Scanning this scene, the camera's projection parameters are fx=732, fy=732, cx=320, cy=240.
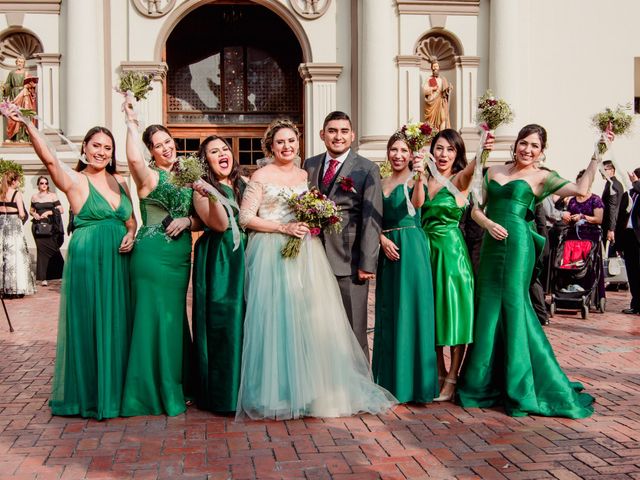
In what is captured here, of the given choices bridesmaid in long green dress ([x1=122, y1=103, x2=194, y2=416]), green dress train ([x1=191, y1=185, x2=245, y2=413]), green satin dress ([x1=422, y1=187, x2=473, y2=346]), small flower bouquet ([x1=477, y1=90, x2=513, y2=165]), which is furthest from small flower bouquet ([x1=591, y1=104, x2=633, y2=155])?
bridesmaid in long green dress ([x1=122, y1=103, x2=194, y2=416])

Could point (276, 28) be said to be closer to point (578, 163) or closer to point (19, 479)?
point (578, 163)

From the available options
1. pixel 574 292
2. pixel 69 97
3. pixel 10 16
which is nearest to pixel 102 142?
pixel 574 292

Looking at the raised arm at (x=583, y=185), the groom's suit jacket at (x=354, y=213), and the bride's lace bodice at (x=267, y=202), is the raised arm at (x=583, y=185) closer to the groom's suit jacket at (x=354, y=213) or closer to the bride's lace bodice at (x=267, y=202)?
the groom's suit jacket at (x=354, y=213)

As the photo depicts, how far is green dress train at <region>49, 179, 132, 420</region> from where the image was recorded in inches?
222

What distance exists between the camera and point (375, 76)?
16.6 meters

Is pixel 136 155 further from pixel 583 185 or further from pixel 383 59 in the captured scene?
pixel 383 59

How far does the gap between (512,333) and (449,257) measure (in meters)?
0.79

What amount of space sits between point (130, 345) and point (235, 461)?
1543 mm

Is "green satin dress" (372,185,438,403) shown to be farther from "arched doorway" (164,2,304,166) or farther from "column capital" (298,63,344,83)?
"arched doorway" (164,2,304,166)

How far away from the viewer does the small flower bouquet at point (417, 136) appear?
219 inches

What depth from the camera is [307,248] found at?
5637mm

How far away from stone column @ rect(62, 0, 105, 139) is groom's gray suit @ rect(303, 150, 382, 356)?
1177cm

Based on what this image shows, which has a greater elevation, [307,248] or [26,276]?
[307,248]

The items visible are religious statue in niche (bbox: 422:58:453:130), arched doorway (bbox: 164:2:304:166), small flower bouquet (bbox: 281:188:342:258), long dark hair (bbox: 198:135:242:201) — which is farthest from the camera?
arched doorway (bbox: 164:2:304:166)
